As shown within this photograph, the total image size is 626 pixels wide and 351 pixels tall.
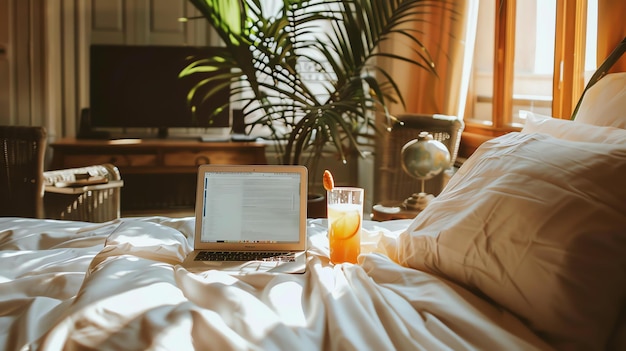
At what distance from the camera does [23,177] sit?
292cm

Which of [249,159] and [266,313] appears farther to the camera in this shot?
[249,159]

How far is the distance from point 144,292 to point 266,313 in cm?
20

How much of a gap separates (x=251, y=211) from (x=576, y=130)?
2.49 ft

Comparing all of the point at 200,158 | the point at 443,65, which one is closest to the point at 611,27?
the point at 443,65

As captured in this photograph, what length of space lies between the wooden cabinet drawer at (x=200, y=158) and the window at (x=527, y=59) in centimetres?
143

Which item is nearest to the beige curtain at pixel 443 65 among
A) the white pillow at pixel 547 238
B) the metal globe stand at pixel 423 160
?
the metal globe stand at pixel 423 160

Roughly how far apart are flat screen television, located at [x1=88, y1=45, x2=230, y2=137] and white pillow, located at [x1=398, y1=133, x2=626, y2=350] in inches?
124

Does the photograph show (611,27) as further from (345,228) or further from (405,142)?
(405,142)

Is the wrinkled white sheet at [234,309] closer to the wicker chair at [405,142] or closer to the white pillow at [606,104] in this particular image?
the white pillow at [606,104]

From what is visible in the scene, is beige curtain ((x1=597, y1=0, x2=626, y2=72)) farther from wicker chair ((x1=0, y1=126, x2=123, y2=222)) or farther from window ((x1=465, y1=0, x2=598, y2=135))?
wicker chair ((x1=0, y1=126, x2=123, y2=222))

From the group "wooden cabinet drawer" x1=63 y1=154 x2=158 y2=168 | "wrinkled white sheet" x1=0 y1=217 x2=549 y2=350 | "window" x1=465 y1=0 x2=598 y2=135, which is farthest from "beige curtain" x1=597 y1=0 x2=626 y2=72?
"wooden cabinet drawer" x1=63 y1=154 x2=158 y2=168

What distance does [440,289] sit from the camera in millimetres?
1125

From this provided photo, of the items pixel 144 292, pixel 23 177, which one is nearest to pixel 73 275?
pixel 144 292

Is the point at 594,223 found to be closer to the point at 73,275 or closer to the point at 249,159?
the point at 73,275
